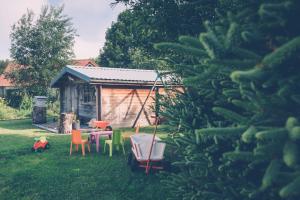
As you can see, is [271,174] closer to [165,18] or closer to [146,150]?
[165,18]

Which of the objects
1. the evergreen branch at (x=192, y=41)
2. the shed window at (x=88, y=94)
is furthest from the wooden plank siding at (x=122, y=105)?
the evergreen branch at (x=192, y=41)

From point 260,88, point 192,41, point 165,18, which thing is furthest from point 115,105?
point 192,41

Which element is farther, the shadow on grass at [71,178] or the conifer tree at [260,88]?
the shadow on grass at [71,178]

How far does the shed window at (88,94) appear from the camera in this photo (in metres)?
18.3

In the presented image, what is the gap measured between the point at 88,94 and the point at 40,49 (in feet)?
52.2

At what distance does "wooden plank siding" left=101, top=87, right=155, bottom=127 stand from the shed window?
47.6 inches

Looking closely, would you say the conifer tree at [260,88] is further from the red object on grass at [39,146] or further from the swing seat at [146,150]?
the red object on grass at [39,146]

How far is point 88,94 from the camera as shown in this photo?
18891mm

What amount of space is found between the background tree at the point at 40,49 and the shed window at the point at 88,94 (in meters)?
13.2

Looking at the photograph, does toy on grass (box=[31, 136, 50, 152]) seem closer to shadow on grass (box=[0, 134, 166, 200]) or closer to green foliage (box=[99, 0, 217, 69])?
shadow on grass (box=[0, 134, 166, 200])

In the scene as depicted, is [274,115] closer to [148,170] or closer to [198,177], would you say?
[198,177]

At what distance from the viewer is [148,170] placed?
7582mm

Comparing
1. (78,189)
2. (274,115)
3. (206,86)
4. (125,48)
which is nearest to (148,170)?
(78,189)

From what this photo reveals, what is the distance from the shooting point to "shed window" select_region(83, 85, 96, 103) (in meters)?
18.3
